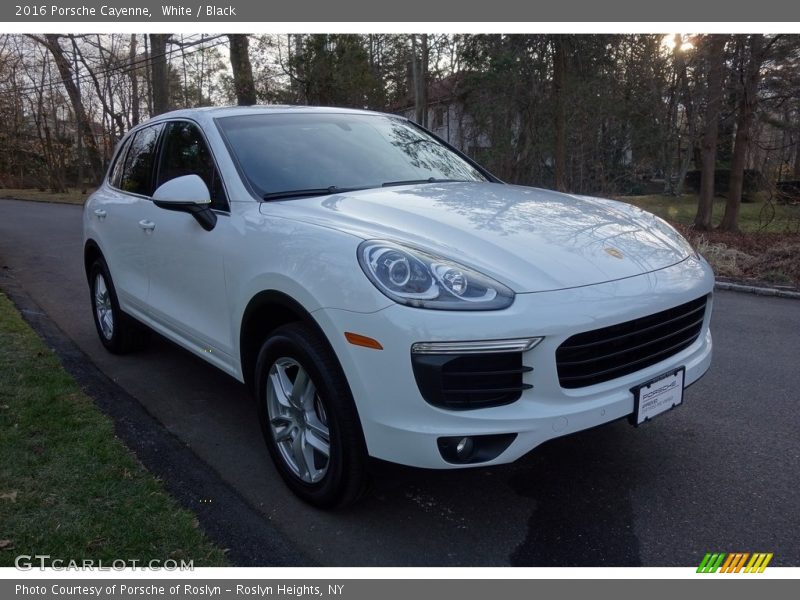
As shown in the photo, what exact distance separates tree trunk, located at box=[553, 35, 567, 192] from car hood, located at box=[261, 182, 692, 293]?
34.2 feet

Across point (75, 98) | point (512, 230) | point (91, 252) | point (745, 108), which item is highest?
point (75, 98)

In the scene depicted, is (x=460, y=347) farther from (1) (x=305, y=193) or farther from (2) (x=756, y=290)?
(2) (x=756, y=290)

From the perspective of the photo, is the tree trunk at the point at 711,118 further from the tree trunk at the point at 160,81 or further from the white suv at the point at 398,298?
the tree trunk at the point at 160,81

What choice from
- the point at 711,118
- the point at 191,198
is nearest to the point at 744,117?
the point at 711,118

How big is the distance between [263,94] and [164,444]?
62.3ft

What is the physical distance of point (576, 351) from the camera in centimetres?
242

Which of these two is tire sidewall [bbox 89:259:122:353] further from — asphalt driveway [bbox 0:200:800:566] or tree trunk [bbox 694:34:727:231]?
tree trunk [bbox 694:34:727:231]

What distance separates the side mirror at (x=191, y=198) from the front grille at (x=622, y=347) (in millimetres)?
1938

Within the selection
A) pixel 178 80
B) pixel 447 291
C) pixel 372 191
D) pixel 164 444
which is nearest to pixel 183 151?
pixel 372 191

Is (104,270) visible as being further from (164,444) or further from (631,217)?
(631,217)

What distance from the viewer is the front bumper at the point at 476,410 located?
2289 mm

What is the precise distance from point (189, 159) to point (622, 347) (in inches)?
107

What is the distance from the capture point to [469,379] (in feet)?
7.61

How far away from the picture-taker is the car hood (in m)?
2.54
